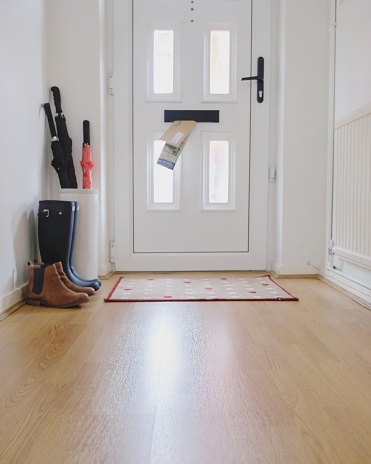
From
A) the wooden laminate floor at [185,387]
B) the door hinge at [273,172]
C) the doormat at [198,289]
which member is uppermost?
the door hinge at [273,172]

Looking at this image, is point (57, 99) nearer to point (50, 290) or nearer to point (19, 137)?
point (19, 137)

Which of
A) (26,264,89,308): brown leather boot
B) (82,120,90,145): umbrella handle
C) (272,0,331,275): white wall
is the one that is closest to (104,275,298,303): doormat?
(26,264,89,308): brown leather boot

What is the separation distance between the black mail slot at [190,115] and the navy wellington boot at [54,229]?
3.07 feet

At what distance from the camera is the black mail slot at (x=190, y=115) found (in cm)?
284

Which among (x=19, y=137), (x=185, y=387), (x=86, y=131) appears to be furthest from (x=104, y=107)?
→ (x=185, y=387)

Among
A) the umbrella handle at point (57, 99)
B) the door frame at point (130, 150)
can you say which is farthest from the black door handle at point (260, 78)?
the umbrella handle at point (57, 99)

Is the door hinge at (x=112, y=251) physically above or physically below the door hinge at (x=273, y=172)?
below

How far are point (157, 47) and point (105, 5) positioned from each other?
1.23 feet

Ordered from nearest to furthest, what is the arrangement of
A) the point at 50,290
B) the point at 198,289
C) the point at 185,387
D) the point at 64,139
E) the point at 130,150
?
the point at 185,387 → the point at 50,290 → the point at 198,289 → the point at 64,139 → the point at 130,150

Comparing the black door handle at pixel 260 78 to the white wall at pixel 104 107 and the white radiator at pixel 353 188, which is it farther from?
the white radiator at pixel 353 188

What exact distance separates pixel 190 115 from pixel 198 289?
1.06 metres

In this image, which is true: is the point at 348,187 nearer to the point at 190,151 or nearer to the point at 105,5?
the point at 190,151

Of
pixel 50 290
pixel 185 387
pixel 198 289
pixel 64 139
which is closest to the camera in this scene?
pixel 185 387

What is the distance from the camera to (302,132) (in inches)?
108
